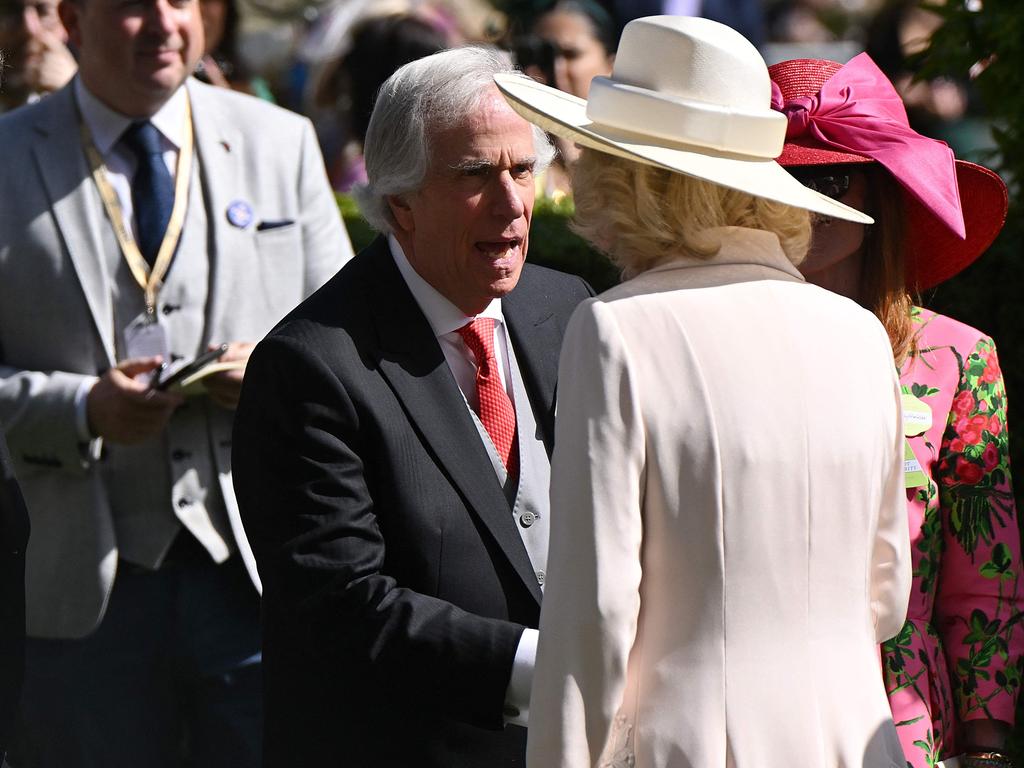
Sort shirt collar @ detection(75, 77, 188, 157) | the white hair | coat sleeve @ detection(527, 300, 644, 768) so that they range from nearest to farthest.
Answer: coat sleeve @ detection(527, 300, 644, 768) < the white hair < shirt collar @ detection(75, 77, 188, 157)

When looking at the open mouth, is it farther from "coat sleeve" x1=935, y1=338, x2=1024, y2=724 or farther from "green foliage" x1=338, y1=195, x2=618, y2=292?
"green foliage" x1=338, y1=195, x2=618, y2=292

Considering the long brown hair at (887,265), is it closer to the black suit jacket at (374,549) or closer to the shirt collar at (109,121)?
the black suit jacket at (374,549)

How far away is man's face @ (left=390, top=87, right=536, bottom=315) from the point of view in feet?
9.65

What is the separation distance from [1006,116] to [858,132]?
1.48 metres

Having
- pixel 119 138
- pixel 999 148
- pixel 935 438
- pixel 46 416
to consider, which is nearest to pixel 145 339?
pixel 46 416

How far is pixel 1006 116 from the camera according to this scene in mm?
4363

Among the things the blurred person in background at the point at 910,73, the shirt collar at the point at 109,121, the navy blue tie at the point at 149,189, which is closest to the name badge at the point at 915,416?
the navy blue tie at the point at 149,189

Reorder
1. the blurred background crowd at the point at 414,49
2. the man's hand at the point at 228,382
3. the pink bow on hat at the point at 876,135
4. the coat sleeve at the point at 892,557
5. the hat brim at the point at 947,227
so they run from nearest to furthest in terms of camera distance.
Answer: the coat sleeve at the point at 892,557
the pink bow on hat at the point at 876,135
the hat brim at the point at 947,227
the man's hand at the point at 228,382
the blurred background crowd at the point at 414,49

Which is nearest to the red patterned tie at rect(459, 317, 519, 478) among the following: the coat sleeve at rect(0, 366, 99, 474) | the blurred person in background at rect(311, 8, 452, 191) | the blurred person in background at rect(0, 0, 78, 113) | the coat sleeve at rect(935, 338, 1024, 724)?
the coat sleeve at rect(935, 338, 1024, 724)

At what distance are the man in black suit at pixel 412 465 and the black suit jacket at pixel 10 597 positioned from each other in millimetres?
395

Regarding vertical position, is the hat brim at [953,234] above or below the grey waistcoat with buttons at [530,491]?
above

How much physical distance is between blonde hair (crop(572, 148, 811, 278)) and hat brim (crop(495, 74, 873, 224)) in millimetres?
33

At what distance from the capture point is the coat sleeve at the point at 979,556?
3.01 m

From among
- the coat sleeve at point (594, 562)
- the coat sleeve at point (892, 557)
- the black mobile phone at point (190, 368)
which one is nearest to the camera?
the coat sleeve at point (594, 562)
